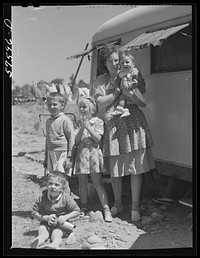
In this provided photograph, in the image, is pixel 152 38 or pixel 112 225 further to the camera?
pixel 112 225

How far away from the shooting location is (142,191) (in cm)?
→ 464

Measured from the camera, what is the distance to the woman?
175 inches

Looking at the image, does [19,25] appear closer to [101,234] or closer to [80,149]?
[80,149]

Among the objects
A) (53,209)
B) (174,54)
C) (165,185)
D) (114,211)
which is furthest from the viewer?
(165,185)

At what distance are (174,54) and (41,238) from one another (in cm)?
197

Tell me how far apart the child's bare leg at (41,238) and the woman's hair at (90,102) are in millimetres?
1104

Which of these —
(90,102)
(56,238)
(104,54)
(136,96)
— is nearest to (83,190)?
(56,238)

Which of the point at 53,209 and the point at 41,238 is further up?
the point at 53,209

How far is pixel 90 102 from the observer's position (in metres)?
4.40

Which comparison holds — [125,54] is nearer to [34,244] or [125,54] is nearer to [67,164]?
[67,164]

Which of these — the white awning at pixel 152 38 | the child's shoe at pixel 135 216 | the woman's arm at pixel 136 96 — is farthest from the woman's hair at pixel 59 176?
the white awning at pixel 152 38

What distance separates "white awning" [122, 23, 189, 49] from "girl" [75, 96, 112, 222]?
24.3 inches

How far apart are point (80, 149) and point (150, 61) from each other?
1.05m
